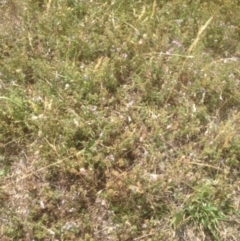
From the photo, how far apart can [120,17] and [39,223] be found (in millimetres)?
2317

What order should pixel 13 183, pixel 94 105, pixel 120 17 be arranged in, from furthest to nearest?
pixel 120 17 < pixel 94 105 < pixel 13 183

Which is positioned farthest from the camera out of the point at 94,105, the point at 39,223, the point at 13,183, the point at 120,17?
the point at 120,17

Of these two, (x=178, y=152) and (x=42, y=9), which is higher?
(x=42, y=9)

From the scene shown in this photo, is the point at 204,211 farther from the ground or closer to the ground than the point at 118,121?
closer to the ground

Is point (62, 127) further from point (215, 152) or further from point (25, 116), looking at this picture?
point (215, 152)

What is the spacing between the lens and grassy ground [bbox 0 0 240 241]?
12.1 feet

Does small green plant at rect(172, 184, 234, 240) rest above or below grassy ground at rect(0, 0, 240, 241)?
below

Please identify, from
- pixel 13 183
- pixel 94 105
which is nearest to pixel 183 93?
pixel 94 105

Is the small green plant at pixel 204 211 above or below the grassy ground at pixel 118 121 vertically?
below

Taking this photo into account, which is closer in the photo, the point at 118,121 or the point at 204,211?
the point at 204,211

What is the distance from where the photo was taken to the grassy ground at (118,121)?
369 cm

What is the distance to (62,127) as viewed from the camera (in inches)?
155

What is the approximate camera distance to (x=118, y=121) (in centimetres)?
393

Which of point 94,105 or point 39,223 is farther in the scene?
point 94,105
